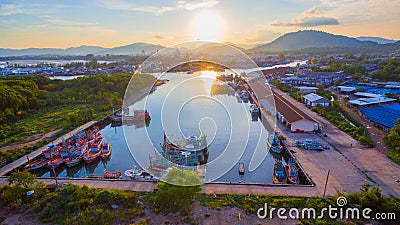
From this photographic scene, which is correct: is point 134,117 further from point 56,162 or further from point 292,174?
point 292,174

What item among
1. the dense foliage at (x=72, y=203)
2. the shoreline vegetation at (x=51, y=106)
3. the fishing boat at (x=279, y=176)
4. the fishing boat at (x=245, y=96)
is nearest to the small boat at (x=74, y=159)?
the shoreline vegetation at (x=51, y=106)

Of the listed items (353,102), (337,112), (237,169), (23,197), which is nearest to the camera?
(23,197)

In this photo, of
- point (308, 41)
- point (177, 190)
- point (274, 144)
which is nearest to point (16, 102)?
point (177, 190)

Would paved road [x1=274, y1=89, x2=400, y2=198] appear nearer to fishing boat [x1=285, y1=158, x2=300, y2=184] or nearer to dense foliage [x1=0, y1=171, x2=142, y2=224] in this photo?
fishing boat [x1=285, y1=158, x2=300, y2=184]

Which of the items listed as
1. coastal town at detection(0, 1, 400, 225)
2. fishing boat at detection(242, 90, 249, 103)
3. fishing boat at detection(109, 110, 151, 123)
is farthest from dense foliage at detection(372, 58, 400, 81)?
fishing boat at detection(109, 110, 151, 123)

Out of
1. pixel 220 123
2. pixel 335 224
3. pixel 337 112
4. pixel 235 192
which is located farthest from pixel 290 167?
pixel 337 112

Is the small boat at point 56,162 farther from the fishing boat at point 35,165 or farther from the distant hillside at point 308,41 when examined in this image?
the distant hillside at point 308,41

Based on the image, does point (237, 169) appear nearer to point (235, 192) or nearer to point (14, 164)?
point (235, 192)
